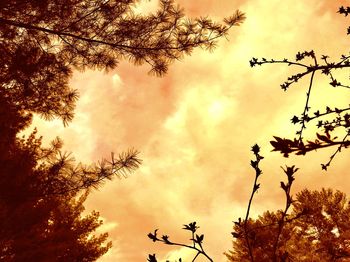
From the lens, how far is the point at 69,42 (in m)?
8.52

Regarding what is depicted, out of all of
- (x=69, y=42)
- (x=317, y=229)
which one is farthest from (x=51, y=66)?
(x=317, y=229)

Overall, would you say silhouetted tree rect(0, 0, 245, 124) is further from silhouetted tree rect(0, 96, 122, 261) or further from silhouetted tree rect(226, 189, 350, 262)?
silhouetted tree rect(226, 189, 350, 262)

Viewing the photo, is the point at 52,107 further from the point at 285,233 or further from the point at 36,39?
the point at 285,233

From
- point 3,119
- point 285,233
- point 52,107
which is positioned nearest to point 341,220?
point 285,233

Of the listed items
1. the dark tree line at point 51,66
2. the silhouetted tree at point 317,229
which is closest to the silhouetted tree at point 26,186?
the dark tree line at point 51,66

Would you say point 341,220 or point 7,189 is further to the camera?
point 341,220

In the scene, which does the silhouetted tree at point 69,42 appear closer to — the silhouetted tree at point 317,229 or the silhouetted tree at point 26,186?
the silhouetted tree at point 26,186

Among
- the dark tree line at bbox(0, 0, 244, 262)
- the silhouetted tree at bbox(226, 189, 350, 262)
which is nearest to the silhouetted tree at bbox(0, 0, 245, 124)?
the dark tree line at bbox(0, 0, 244, 262)

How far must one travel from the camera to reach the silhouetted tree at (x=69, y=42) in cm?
761

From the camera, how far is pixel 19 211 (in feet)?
27.5

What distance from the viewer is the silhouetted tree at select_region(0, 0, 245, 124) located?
7.61 m

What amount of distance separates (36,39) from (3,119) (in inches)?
101

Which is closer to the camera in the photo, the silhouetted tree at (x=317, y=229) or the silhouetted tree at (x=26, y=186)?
the silhouetted tree at (x=26, y=186)

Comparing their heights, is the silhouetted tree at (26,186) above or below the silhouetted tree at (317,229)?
below
